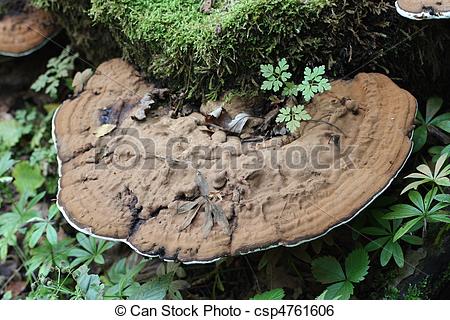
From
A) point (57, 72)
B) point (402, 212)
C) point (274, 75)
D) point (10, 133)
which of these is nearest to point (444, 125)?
point (402, 212)

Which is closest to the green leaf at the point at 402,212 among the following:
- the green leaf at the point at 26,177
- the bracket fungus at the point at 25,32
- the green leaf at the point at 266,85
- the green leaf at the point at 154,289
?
the green leaf at the point at 266,85

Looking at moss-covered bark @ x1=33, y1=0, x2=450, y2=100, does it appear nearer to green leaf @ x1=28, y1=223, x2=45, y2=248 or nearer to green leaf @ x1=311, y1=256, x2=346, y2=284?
green leaf @ x1=311, y1=256, x2=346, y2=284

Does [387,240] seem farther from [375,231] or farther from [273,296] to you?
[273,296]

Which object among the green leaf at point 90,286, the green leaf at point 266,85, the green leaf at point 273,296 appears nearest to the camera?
the green leaf at point 273,296

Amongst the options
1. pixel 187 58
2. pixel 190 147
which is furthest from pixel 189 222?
pixel 187 58

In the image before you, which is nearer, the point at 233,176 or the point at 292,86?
the point at 233,176

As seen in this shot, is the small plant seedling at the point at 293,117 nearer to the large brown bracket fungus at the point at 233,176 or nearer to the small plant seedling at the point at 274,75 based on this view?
the large brown bracket fungus at the point at 233,176
